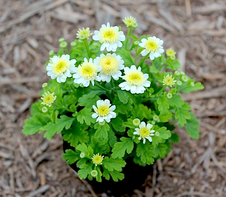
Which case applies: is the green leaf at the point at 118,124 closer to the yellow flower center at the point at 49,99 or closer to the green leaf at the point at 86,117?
the green leaf at the point at 86,117

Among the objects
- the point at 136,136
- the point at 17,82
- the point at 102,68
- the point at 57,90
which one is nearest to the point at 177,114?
the point at 136,136

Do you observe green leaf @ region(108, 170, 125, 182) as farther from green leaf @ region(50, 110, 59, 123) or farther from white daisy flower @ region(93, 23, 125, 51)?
white daisy flower @ region(93, 23, 125, 51)

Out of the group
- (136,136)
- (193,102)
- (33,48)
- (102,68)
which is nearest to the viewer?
(102,68)

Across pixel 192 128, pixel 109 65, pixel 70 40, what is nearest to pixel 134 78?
pixel 109 65

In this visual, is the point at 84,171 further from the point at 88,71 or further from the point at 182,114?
the point at 182,114

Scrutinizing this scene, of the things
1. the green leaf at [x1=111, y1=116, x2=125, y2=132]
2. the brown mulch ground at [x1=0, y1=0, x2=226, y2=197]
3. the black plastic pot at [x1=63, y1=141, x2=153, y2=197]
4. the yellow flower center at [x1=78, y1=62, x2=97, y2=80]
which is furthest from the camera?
the brown mulch ground at [x1=0, y1=0, x2=226, y2=197]

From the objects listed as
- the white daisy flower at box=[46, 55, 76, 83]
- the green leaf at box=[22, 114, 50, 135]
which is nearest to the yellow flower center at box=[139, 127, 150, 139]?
the white daisy flower at box=[46, 55, 76, 83]

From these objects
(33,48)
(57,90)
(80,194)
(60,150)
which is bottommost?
(80,194)

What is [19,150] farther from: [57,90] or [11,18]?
[11,18]
